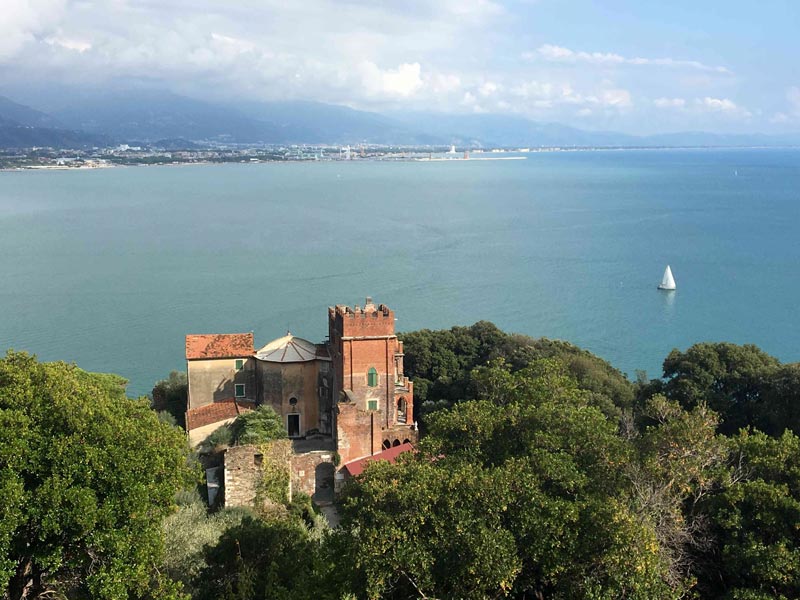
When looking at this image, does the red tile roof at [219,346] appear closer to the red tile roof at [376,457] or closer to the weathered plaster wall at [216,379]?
the weathered plaster wall at [216,379]

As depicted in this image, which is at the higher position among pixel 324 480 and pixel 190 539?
pixel 190 539

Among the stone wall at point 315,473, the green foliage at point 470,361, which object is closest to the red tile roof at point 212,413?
the stone wall at point 315,473

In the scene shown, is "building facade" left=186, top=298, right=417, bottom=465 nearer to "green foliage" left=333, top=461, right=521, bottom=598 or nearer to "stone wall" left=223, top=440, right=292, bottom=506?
"stone wall" left=223, top=440, right=292, bottom=506

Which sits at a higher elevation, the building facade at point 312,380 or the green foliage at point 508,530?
the green foliage at point 508,530

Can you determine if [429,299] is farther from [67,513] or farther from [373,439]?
[67,513]

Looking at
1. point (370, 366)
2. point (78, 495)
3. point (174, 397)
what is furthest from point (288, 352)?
point (78, 495)

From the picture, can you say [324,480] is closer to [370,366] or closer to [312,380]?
[370,366]

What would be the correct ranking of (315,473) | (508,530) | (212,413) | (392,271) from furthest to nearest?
(392,271)
(212,413)
(315,473)
(508,530)
